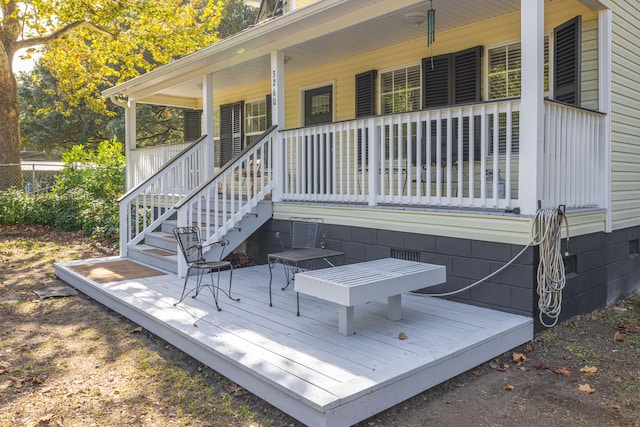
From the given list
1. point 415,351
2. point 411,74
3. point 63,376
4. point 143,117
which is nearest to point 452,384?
point 415,351

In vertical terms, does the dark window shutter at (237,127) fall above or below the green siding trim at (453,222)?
above

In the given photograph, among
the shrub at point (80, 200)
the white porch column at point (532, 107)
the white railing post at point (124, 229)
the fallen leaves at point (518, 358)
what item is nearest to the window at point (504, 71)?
the white porch column at point (532, 107)

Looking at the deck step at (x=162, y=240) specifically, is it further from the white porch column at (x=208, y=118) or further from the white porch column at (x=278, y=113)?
the white porch column at (x=278, y=113)

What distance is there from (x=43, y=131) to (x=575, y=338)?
78.2 ft

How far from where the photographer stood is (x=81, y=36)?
1529 cm

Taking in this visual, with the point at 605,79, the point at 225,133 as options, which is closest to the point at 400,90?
the point at 605,79

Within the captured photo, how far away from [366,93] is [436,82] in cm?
126

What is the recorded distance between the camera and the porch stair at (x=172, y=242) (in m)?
6.20

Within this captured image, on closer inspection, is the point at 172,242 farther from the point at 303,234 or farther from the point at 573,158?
the point at 573,158

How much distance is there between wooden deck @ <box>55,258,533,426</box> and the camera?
2.74m

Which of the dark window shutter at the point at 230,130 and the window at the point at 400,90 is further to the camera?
the dark window shutter at the point at 230,130

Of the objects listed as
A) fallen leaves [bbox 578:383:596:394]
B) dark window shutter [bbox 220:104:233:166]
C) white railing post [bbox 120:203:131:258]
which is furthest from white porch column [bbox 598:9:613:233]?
dark window shutter [bbox 220:104:233:166]

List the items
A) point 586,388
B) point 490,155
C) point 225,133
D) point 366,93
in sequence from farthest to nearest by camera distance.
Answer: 1. point 225,133
2. point 366,93
3. point 490,155
4. point 586,388

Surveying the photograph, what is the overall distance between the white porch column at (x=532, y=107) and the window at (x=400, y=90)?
280cm
